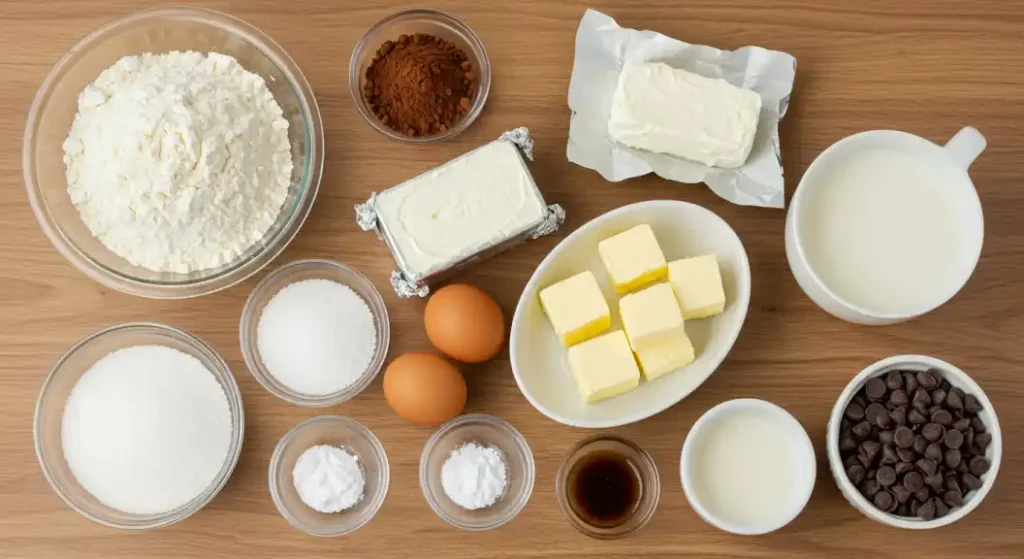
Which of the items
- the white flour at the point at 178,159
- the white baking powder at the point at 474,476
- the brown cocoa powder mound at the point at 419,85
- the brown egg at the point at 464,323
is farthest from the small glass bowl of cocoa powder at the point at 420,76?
the white baking powder at the point at 474,476

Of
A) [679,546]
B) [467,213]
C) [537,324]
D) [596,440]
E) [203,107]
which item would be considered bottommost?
[679,546]

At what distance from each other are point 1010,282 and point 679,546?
644mm

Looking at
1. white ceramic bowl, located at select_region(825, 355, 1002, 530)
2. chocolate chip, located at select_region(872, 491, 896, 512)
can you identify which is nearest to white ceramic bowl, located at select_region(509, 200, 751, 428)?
white ceramic bowl, located at select_region(825, 355, 1002, 530)

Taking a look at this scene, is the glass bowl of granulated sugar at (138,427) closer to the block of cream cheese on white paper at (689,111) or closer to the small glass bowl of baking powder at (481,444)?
the small glass bowl of baking powder at (481,444)

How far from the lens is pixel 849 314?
1.22m

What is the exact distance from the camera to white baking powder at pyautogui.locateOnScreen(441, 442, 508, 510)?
124 centimetres

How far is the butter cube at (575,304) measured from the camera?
122cm

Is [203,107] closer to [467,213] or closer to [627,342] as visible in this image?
[467,213]

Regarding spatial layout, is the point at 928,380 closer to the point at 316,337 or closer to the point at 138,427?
the point at 316,337

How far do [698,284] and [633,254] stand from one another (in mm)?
102

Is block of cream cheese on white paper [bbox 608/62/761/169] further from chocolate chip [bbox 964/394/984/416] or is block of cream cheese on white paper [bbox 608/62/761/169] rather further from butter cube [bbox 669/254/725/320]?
chocolate chip [bbox 964/394/984/416]

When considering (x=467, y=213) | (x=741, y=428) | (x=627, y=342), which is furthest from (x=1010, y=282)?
(x=467, y=213)

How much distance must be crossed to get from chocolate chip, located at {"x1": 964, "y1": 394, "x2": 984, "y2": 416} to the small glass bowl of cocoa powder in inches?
32.0

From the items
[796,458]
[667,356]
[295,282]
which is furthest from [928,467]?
[295,282]
